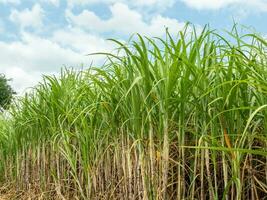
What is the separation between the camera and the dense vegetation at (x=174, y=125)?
5.85 ft

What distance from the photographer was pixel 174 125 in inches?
80.7

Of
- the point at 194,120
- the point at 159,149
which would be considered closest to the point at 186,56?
the point at 194,120

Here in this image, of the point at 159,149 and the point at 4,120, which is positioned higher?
the point at 4,120

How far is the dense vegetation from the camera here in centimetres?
178

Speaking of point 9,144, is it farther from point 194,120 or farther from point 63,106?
point 194,120

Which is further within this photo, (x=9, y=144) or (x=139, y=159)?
(x=9, y=144)

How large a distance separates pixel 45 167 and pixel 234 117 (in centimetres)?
210

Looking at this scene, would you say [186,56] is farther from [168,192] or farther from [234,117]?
[168,192]

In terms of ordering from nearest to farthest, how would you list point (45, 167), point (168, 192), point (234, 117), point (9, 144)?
1. point (234, 117)
2. point (168, 192)
3. point (45, 167)
4. point (9, 144)

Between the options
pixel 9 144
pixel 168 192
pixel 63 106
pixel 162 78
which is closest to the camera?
pixel 162 78

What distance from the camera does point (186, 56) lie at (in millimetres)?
1991

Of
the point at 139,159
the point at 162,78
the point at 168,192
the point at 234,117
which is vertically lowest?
the point at 168,192

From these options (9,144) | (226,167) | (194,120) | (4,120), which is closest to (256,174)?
(226,167)

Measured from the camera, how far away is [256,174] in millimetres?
1967
